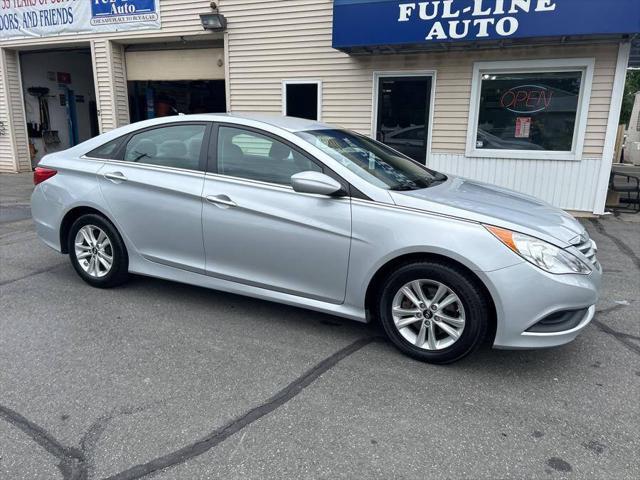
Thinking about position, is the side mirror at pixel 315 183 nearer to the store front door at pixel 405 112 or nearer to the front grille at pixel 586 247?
the front grille at pixel 586 247

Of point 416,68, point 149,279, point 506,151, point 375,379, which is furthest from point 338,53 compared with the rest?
point 375,379

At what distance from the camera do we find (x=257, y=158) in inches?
151

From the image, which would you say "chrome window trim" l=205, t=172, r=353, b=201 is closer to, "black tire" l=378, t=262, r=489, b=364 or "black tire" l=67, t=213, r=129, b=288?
"black tire" l=378, t=262, r=489, b=364

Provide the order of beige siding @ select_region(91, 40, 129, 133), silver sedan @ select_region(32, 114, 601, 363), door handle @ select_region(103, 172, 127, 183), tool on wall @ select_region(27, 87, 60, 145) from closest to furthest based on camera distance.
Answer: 1. silver sedan @ select_region(32, 114, 601, 363)
2. door handle @ select_region(103, 172, 127, 183)
3. beige siding @ select_region(91, 40, 129, 133)
4. tool on wall @ select_region(27, 87, 60, 145)

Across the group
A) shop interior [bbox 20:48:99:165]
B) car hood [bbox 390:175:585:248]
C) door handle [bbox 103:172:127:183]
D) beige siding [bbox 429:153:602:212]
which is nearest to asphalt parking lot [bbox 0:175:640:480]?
car hood [bbox 390:175:585:248]

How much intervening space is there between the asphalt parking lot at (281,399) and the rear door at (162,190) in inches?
21.4

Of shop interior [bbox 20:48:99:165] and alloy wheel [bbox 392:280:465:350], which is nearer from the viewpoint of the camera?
alloy wheel [bbox 392:280:465:350]

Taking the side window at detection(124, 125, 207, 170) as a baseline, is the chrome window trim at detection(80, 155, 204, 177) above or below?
below

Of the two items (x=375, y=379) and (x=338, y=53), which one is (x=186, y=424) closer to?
(x=375, y=379)

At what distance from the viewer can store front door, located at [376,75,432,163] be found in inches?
343

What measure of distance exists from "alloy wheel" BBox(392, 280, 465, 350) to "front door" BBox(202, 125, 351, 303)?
44cm

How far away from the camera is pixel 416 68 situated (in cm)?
855

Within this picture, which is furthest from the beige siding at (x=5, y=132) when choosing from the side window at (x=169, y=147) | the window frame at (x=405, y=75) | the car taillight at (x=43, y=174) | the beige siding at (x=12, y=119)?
the side window at (x=169, y=147)

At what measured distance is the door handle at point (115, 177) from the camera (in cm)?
426
